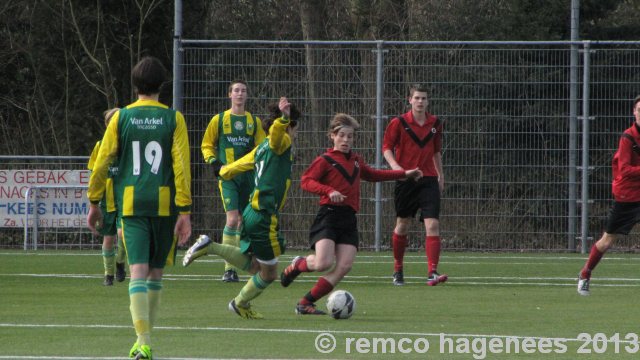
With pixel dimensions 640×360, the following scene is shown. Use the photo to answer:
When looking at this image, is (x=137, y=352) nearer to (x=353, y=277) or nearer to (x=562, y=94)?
(x=353, y=277)

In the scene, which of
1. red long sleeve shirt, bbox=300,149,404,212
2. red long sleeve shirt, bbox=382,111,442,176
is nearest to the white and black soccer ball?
red long sleeve shirt, bbox=300,149,404,212

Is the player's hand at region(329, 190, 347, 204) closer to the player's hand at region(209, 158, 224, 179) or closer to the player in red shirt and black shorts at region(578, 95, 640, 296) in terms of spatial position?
the player in red shirt and black shorts at region(578, 95, 640, 296)

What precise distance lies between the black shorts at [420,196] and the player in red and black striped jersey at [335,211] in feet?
9.09

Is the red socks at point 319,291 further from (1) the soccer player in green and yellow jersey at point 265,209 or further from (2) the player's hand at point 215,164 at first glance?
(2) the player's hand at point 215,164

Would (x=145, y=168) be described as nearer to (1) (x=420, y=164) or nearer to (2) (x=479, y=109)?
(1) (x=420, y=164)

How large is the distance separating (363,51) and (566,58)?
9.44ft

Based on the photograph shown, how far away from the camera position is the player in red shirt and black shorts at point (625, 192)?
12.8m

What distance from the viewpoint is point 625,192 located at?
12867 millimetres

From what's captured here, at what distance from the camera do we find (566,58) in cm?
1958

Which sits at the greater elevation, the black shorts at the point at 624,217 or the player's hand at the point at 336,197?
the player's hand at the point at 336,197

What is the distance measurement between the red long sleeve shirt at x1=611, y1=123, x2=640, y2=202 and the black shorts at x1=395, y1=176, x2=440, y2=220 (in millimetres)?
1973

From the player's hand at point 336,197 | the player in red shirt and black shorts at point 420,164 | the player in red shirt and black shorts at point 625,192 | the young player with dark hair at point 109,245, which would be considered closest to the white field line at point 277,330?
the player's hand at point 336,197

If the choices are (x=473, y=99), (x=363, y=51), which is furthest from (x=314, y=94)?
(x=473, y=99)

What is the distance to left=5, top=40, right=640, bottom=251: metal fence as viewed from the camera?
1952cm
